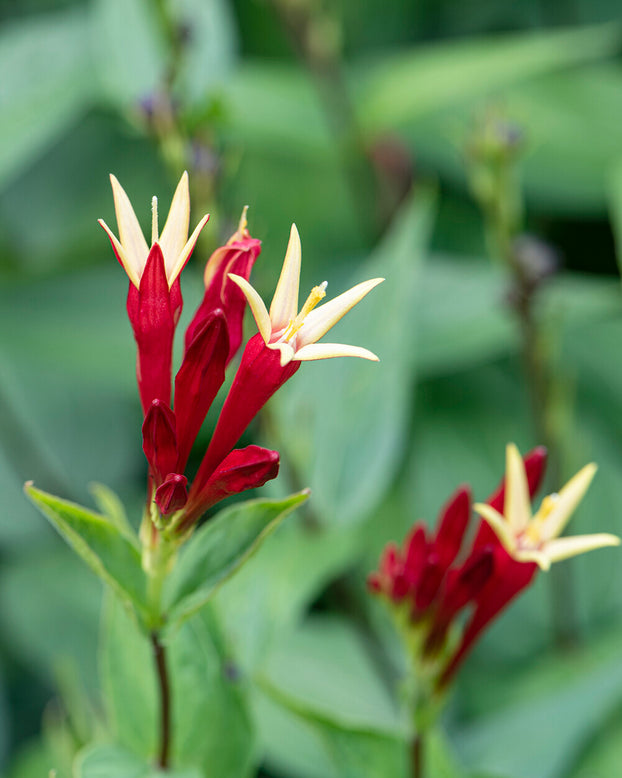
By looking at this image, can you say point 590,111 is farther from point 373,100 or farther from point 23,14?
point 23,14

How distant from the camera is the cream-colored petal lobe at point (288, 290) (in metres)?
0.33

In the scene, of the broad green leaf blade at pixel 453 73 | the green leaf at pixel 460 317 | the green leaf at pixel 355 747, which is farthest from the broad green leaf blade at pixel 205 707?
the broad green leaf blade at pixel 453 73

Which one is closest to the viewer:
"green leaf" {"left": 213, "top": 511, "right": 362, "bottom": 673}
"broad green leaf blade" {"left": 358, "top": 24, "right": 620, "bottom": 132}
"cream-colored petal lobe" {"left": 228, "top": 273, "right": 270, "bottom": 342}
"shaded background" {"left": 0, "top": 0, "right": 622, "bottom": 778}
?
"cream-colored petal lobe" {"left": 228, "top": 273, "right": 270, "bottom": 342}

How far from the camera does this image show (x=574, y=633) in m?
0.79

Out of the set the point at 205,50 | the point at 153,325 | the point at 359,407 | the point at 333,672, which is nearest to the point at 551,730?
the point at 333,672

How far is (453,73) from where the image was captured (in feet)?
2.70

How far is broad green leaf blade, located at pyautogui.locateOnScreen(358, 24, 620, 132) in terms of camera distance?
0.81 meters

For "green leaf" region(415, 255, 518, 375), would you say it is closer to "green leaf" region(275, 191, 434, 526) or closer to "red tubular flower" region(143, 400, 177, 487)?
"green leaf" region(275, 191, 434, 526)

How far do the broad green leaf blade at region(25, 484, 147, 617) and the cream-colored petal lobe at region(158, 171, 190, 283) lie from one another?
0.11m

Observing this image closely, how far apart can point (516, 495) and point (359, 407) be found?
1.09 ft

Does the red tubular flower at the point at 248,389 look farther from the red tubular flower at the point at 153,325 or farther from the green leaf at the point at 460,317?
the green leaf at the point at 460,317

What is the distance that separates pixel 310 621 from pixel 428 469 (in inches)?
7.9

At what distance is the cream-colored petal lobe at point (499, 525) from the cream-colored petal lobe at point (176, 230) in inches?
6.9

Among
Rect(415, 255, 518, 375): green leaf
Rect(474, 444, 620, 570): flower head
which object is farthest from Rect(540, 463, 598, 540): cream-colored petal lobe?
Rect(415, 255, 518, 375): green leaf
